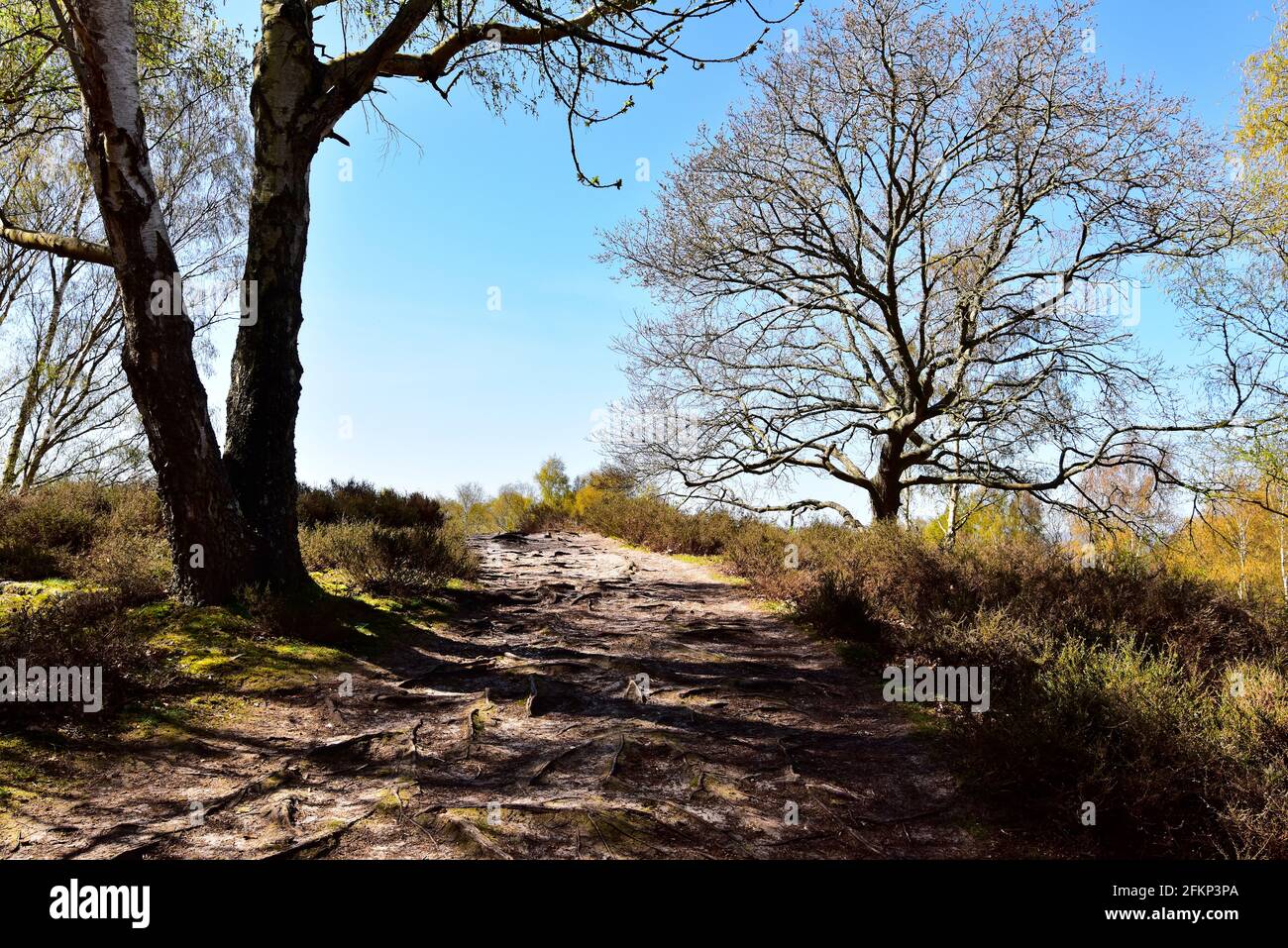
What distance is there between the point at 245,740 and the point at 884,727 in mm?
4557

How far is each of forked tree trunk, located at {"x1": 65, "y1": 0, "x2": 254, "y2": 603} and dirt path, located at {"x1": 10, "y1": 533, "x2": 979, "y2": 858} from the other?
206 cm

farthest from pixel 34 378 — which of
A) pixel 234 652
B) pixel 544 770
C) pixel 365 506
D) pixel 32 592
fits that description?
pixel 544 770

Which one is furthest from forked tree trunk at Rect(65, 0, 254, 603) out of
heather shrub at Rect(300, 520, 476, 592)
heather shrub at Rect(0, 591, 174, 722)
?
heather shrub at Rect(300, 520, 476, 592)

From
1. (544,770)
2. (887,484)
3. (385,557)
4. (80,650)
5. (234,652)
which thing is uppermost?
(887,484)

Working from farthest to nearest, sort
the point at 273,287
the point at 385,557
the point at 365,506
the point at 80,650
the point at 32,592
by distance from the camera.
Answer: the point at 365,506, the point at 385,557, the point at 273,287, the point at 32,592, the point at 80,650

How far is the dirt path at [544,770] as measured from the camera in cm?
336

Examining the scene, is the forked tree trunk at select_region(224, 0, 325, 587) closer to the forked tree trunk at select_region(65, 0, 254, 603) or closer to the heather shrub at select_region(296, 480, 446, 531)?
the forked tree trunk at select_region(65, 0, 254, 603)

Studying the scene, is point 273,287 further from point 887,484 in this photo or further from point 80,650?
point 887,484

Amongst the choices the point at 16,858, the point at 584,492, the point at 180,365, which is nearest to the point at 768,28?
the point at 180,365

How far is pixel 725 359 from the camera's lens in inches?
589

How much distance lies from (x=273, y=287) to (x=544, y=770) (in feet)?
17.9

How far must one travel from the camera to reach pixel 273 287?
689 centimetres

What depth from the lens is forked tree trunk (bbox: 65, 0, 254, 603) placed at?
589cm
